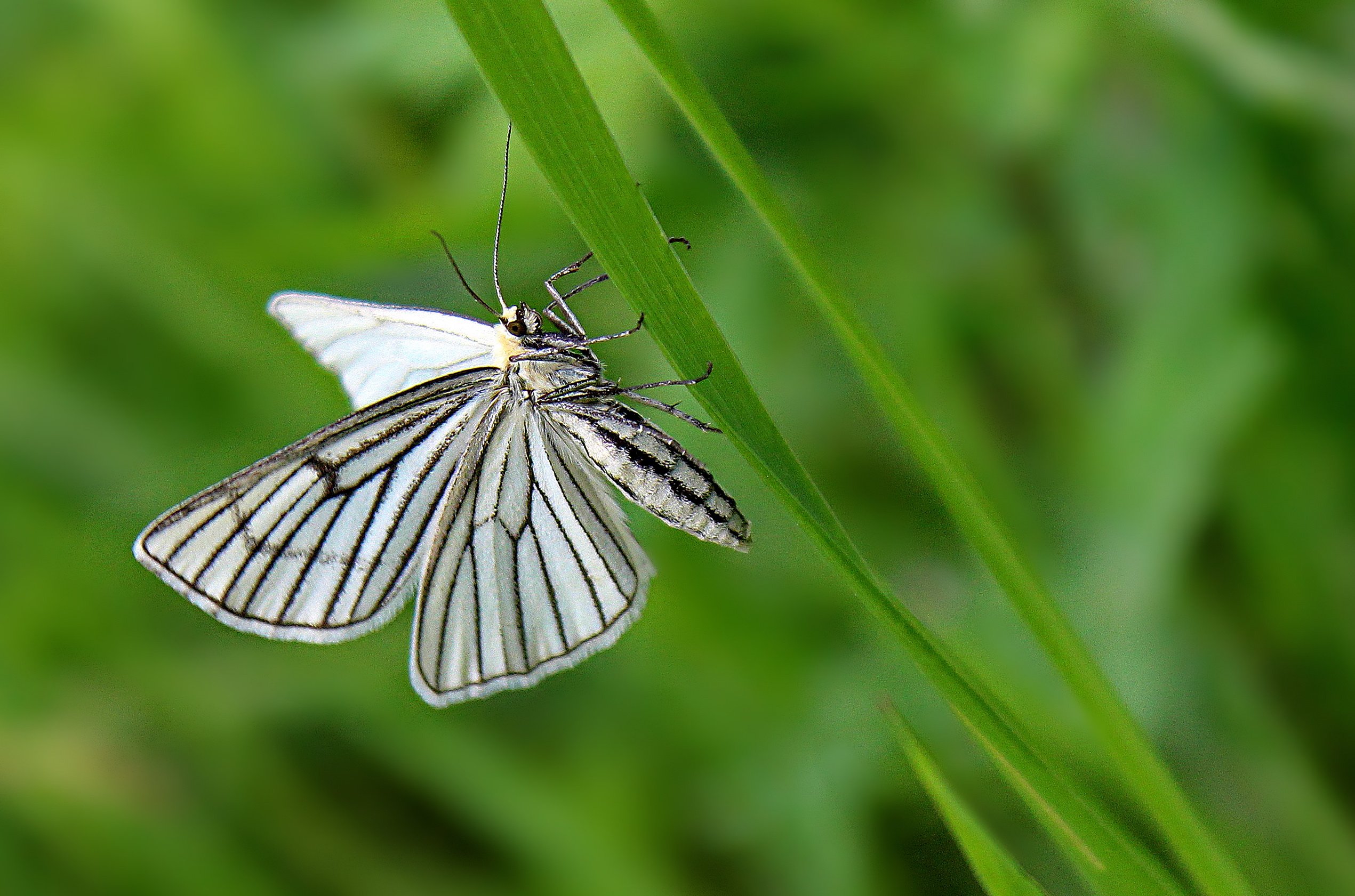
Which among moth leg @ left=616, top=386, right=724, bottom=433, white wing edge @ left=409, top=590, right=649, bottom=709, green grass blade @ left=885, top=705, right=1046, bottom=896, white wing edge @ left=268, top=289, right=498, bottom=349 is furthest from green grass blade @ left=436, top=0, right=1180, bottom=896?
white wing edge @ left=409, top=590, right=649, bottom=709

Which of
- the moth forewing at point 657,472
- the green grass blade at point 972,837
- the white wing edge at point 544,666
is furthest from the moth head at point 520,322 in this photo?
the green grass blade at point 972,837

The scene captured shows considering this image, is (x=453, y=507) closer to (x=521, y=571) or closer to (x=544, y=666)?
(x=521, y=571)

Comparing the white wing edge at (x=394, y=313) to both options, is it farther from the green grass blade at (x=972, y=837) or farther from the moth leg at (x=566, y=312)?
the green grass blade at (x=972, y=837)

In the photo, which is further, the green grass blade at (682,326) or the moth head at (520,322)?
the moth head at (520,322)

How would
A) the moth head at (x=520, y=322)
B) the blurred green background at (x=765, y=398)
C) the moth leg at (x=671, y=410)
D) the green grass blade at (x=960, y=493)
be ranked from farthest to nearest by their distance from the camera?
the blurred green background at (x=765, y=398) < the moth head at (x=520, y=322) < the moth leg at (x=671, y=410) < the green grass blade at (x=960, y=493)

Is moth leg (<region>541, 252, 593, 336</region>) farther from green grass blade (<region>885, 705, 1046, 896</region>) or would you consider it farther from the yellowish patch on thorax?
green grass blade (<region>885, 705, 1046, 896</region>)
